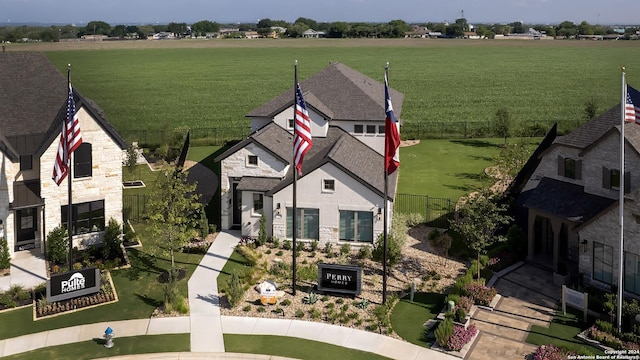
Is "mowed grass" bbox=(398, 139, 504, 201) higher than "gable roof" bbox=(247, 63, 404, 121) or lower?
lower

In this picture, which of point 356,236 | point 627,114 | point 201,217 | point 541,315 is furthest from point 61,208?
point 627,114

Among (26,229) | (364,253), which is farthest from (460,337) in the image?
(26,229)

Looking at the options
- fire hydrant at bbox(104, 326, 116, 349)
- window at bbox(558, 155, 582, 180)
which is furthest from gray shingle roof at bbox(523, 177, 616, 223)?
fire hydrant at bbox(104, 326, 116, 349)

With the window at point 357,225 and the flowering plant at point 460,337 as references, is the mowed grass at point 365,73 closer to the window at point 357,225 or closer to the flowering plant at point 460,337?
the window at point 357,225

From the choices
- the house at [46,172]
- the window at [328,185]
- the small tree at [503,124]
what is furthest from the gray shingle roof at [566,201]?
the small tree at [503,124]

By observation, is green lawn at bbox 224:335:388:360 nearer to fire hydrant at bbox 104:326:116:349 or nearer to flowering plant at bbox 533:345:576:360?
fire hydrant at bbox 104:326:116:349

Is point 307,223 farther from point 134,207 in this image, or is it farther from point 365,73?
point 365,73
